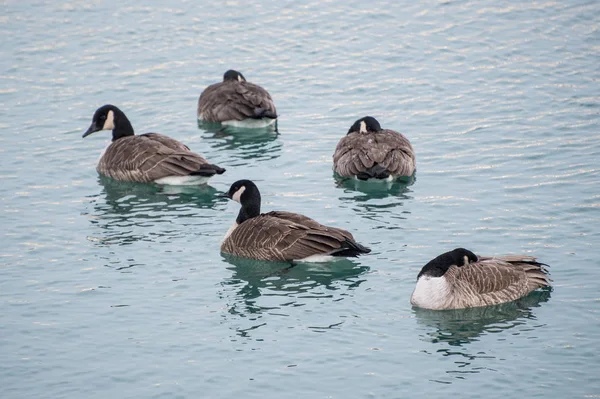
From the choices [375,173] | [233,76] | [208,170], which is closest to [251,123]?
[233,76]

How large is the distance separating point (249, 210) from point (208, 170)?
270cm

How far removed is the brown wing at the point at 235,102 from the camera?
77.2ft

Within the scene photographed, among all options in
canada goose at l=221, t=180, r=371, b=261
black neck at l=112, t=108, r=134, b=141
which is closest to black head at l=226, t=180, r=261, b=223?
canada goose at l=221, t=180, r=371, b=261

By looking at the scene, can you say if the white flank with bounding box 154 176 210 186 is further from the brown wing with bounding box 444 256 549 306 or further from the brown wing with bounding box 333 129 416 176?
the brown wing with bounding box 444 256 549 306

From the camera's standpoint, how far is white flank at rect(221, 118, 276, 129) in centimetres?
2380

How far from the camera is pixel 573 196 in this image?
18625mm

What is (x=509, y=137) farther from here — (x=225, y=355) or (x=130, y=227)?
(x=225, y=355)

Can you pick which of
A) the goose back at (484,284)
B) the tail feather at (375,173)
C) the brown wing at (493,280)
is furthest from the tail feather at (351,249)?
the tail feather at (375,173)

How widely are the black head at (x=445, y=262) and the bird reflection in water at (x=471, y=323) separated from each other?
53cm

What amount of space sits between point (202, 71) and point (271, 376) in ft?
50.5

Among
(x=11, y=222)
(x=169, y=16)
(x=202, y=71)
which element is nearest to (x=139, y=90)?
(x=202, y=71)

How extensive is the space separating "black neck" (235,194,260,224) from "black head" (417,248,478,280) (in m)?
3.60

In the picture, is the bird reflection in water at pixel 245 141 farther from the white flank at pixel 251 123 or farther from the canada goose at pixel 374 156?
the canada goose at pixel 374 156

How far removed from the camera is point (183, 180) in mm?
20328
